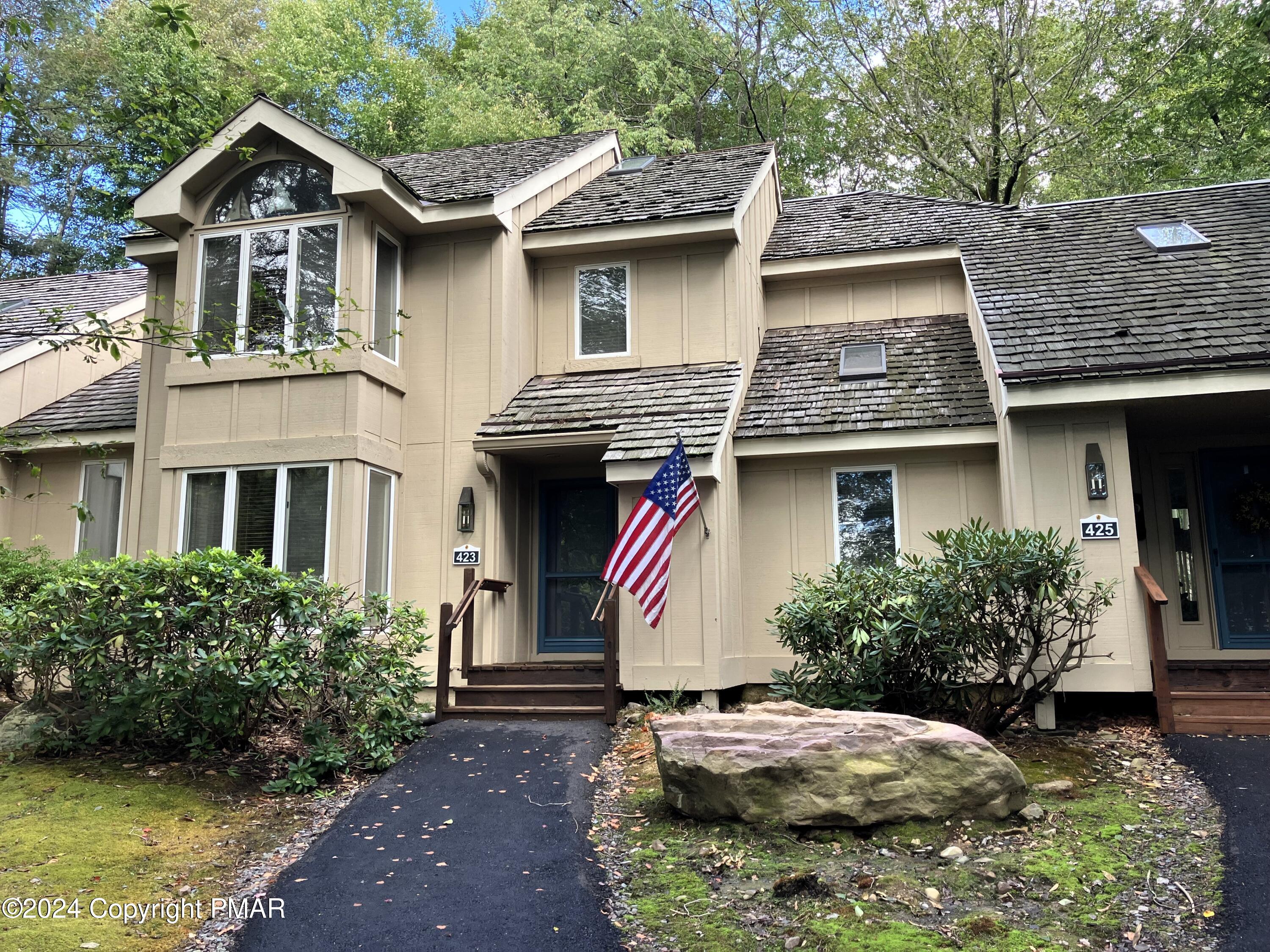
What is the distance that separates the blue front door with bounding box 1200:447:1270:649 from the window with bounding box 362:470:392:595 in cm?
893

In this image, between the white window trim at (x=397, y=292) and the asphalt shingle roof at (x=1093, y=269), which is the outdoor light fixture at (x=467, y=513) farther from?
the asphalt shingle roof at (x=1093, y=269)

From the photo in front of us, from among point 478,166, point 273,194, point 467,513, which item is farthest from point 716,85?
point 467,513

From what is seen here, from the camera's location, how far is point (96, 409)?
44.2 ft

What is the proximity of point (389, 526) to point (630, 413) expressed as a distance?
3002mm

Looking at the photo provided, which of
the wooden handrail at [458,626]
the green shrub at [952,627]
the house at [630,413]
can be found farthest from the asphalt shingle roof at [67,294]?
the green shrub at [952,627]

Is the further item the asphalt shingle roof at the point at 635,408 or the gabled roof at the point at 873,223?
the gabled roof at the point at 873,223

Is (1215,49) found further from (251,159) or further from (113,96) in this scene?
(113,96)

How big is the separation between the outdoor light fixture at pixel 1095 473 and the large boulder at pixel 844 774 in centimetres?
358

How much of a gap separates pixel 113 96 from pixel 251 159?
15793 mm

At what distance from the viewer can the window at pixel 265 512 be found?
9891mm

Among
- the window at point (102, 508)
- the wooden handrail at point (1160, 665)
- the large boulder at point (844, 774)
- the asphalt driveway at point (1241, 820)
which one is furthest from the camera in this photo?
the window at point (102, 508)

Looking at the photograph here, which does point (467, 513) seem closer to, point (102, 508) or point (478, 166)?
point (478, 166)

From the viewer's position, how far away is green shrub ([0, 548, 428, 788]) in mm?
7504

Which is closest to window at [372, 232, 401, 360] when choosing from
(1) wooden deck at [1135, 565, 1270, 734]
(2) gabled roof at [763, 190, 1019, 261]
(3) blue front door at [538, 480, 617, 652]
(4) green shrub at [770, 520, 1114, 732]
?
(3) blue front door at [538, 480, 617, 652]
